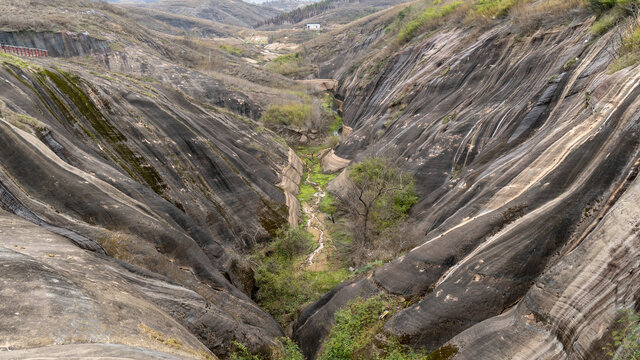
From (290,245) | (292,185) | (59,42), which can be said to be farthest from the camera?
(59,42)

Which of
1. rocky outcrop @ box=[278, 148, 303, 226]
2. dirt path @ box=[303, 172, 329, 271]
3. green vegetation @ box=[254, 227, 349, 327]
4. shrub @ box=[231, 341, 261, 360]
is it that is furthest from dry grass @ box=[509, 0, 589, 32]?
shrub @ box=[231, 341, 261, 360]

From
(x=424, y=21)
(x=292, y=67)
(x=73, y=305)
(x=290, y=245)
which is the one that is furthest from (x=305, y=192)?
(x=292, y=67)

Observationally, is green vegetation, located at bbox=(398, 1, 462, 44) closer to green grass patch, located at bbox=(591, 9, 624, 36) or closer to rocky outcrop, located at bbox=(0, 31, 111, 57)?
green grass patch, located at bbox=(591, 9, 624, 36)

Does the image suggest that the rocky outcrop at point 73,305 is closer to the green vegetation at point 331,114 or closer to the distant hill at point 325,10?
the green vegetation at point 331,114

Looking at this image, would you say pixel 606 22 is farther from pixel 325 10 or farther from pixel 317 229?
pixel 325 10

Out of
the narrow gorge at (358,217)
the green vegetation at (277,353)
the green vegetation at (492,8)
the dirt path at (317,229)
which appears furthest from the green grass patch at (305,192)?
the green vegetation at (492,8)

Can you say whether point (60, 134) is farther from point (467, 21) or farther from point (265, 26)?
point (265, 26)
